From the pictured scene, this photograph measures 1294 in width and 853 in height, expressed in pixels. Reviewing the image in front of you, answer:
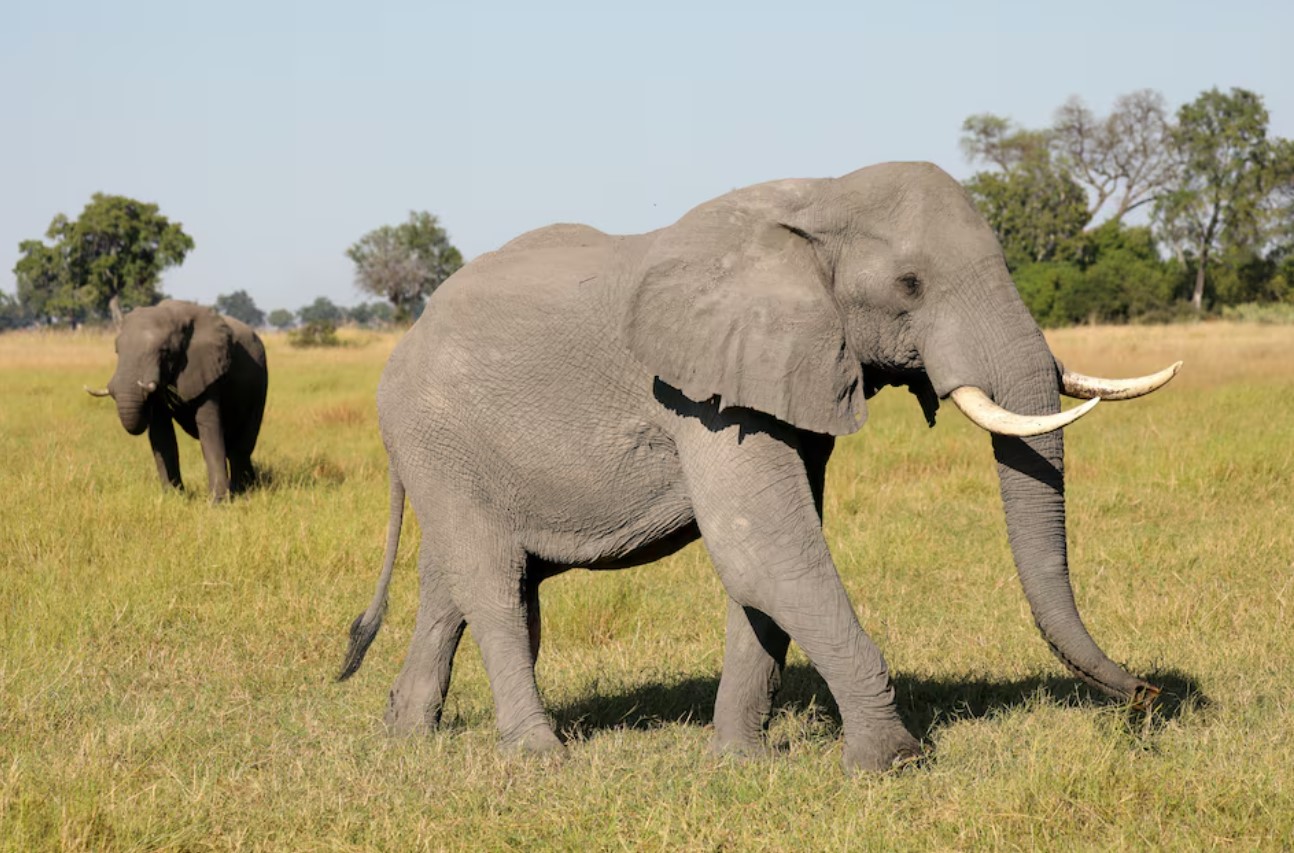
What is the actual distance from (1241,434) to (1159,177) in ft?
173

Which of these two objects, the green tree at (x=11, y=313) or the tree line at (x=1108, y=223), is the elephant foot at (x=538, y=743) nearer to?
the tree line at (x=1108, y=223)

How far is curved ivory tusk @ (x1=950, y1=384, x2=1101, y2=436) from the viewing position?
3932 mm

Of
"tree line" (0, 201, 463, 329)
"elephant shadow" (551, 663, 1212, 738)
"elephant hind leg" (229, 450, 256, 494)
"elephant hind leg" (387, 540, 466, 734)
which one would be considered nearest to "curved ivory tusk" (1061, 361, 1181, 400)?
"elephant shadow" (551, 663, 1212, 738)

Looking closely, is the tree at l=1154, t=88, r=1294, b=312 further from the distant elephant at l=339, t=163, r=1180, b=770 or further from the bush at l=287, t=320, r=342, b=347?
the distant elephant at l=339, t=163, r=1180, b=770

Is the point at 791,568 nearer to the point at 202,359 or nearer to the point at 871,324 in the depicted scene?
the point at 871,324

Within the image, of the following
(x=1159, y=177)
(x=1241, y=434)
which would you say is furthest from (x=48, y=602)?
(x=1159, y=177)

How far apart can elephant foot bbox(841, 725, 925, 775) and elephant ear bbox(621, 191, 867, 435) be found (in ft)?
3.03

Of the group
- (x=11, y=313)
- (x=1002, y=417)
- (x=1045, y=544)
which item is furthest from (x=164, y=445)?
(x=11, y=313)

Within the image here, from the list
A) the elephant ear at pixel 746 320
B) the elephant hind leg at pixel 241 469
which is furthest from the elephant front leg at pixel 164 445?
the elephant ear at pixel 746 320

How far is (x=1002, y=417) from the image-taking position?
405cm

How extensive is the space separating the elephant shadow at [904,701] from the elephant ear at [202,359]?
7.00 m

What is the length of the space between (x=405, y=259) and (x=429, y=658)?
64877mm

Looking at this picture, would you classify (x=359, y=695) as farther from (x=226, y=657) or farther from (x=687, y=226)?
(x=687, y=226)

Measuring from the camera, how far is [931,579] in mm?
7859
